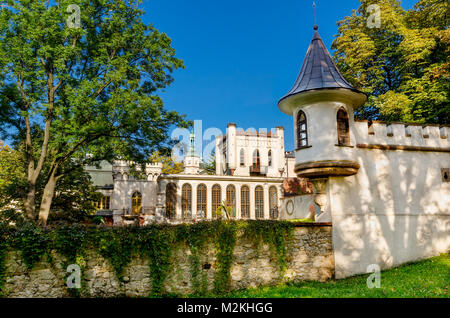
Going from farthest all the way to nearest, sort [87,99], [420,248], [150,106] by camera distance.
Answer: [150,106]
[87,99]
[420,248]

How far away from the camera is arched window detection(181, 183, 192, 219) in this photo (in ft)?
109

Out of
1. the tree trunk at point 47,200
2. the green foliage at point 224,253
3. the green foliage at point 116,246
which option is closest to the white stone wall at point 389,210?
the green foliage at point 224,253

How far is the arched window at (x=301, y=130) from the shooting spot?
11.7m

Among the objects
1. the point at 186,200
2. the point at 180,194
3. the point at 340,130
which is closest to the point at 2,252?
the point at 340,130

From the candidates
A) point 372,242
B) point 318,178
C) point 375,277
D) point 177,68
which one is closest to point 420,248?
point 372,242

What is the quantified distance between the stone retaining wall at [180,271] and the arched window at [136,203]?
2548cm

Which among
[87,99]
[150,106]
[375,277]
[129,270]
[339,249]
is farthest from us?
[150,106]

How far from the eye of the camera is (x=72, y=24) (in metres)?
13.7

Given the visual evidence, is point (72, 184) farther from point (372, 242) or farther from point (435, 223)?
point (435, 223)

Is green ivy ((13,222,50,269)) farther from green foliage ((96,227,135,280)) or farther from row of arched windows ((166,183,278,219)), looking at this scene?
row of arched windows ((166,183,278,219))

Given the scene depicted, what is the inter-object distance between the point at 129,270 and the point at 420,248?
34.5 feet

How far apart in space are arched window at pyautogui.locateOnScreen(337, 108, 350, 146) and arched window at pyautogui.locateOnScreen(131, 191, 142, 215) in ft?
87.7

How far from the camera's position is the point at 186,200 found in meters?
33.5

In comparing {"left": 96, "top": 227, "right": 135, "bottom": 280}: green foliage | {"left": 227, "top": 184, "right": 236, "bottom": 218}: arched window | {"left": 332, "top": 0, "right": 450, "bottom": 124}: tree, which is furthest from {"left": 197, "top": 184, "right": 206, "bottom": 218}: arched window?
{"left": 96, "top": 227, "right": 135, "bottom": 280}: green foliage
